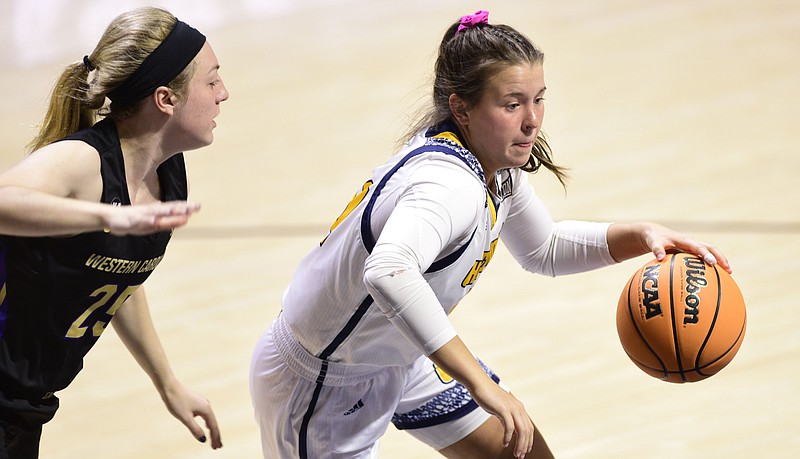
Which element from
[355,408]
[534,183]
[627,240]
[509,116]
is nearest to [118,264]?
[355,408]

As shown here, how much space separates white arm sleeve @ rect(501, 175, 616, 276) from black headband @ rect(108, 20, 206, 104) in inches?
36.6

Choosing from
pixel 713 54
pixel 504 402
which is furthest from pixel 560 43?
pixel 504 402

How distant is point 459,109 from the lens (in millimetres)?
2604

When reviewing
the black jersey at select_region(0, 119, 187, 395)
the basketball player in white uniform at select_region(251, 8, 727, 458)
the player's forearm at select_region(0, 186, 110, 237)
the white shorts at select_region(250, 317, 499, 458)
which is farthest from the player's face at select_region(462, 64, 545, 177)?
the player's forearm at select_region(0, 186, 110, 237)

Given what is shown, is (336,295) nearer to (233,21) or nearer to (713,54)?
(713,54)

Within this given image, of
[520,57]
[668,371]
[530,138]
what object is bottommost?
[668,371]

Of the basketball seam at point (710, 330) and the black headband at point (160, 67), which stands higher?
the black headband at point (160, 67)

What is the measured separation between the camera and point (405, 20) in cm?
920

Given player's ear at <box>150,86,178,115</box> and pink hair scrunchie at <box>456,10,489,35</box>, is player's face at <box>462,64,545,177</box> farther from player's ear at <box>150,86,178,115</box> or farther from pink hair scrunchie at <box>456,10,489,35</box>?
player's ear at <box>150,86,178,115</box>

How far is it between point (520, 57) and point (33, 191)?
1.06m

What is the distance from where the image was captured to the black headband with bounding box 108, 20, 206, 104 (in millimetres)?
2467

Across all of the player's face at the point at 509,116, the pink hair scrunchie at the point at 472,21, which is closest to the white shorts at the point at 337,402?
the player's face at the point at 509,116

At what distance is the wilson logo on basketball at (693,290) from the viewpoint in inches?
110

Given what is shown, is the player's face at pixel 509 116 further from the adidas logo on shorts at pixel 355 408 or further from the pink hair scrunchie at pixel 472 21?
the adidas logo on shorts at pixel 355 408
